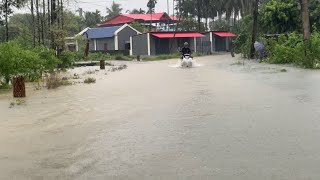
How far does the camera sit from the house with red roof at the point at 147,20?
281ft

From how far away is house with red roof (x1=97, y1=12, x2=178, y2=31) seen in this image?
3371 inches

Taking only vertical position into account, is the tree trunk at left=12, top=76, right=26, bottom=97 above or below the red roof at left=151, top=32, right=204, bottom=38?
below

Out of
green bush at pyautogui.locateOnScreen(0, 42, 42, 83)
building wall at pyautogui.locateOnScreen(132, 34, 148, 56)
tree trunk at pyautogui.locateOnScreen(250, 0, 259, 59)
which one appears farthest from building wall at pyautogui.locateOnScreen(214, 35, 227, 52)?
green bush at pyautogui.locateOnScreen(0, 42, 42, 83)

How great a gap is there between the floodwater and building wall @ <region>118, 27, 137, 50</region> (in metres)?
50.2

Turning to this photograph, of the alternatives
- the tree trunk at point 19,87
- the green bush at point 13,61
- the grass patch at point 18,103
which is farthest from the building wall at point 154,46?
the grass patch at point 18,103

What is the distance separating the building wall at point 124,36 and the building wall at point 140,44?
3.11m

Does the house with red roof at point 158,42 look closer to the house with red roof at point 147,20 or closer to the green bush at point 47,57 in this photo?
the house with red roof at point 147,20

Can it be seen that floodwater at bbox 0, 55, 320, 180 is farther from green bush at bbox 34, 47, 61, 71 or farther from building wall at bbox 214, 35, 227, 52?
building wall at bbox 214, 35, 227, 52

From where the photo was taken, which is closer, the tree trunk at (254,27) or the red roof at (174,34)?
the tree trunk at (254,27)

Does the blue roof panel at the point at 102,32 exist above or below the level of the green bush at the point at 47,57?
above

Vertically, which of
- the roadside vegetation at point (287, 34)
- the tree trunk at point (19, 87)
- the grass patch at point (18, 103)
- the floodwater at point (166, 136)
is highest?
the roadside vegetation at point (287, 34)

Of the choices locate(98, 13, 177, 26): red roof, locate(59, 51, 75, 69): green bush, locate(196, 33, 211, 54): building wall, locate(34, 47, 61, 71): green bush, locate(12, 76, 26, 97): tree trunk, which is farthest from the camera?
locate(98, 13, 177, 26): red roof

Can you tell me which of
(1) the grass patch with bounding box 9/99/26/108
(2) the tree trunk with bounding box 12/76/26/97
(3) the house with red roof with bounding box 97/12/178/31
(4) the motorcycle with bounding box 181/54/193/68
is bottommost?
(1) the grass patch with bounding box 9/99/26/108

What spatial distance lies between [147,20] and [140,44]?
28429 mm
